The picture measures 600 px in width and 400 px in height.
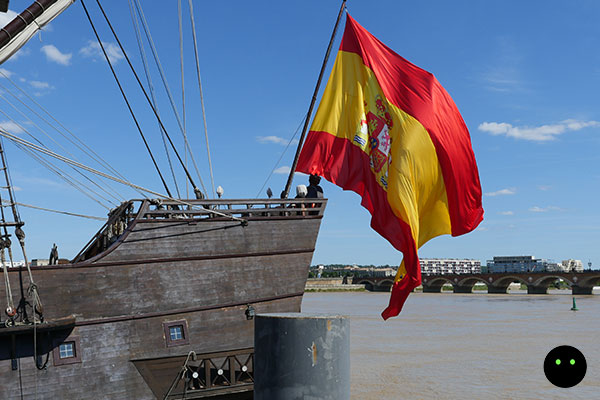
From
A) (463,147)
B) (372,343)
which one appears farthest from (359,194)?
(372,343)

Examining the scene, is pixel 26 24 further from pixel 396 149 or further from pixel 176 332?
pixel 396 149

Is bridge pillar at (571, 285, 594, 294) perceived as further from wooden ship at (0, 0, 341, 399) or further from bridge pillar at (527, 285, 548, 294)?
wooden ship at (0, 0, 341, 399)

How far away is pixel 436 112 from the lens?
28.0 ft

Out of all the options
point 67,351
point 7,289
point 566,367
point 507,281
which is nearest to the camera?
point 566,367

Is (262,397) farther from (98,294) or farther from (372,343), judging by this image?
(372,343)

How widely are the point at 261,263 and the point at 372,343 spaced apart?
60.7ft

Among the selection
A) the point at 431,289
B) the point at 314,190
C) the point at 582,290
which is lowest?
the point at 431,289

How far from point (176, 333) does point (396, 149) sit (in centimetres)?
515

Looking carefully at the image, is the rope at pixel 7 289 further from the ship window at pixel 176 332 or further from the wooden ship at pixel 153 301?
the ship window at pixel 176 332

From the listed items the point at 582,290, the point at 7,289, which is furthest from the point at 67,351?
the point at 582,290

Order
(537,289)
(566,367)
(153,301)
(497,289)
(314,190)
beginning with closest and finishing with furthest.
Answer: (566,367)
(153,301)
(314,190)
(537,289)
(497,289)

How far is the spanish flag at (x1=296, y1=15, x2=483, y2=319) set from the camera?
25.6ft

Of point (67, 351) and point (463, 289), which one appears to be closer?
point (67, 351)

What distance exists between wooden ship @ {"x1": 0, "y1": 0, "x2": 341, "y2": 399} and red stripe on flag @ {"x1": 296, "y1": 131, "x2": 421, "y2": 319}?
1.81 metres
